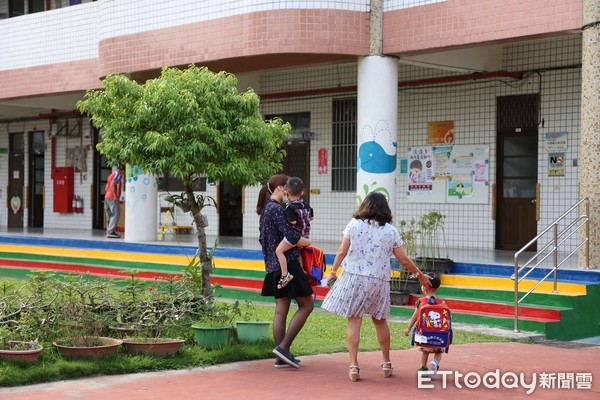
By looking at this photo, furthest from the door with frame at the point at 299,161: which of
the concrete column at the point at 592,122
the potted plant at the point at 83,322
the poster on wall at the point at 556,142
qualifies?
the potted plant at the point at 83,322

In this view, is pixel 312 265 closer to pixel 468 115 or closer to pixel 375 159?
pixel 375 159

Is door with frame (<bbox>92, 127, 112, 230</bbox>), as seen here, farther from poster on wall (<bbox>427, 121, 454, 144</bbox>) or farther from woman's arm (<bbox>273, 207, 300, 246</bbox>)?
woman's arm (<bbox>273, 207, 300, 246</bbox>)

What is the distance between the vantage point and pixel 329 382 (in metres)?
8.41

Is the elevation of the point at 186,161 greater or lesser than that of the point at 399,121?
lesser

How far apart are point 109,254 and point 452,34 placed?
825 centimetres

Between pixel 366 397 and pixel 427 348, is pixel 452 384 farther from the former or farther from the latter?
pixel 366 397

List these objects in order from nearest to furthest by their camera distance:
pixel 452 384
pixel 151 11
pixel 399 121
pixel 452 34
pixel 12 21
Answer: pixel 452 384
pixel 452 34
pixel 151 11
pixel 399 121
pixel 12 21

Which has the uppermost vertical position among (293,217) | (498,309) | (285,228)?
(293,217)

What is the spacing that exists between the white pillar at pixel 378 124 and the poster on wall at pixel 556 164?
10.4 ft

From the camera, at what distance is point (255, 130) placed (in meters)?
10.5

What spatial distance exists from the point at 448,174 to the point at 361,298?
34.2 ft

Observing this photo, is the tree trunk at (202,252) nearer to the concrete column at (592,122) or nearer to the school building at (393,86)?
the school building at (393,86)

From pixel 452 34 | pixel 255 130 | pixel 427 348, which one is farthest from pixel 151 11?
pixel 427 348

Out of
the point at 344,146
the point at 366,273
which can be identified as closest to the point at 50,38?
the point at 344,146
